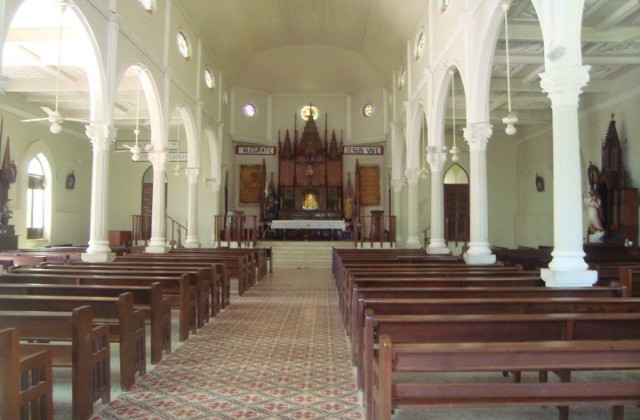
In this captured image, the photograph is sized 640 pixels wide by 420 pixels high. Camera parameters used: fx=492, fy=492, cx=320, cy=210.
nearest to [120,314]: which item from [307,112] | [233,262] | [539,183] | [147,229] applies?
[233,262]

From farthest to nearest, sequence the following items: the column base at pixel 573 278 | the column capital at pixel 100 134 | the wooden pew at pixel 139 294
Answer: the column capital at pixel 100 134
the column base at pixel 573 278
the wooden pew at pixel 139 294

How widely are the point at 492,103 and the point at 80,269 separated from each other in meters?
14.6

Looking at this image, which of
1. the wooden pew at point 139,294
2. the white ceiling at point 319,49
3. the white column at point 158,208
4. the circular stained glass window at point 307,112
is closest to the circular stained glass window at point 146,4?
the white ceiling at point 319,49

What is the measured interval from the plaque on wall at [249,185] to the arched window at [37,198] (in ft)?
28.1

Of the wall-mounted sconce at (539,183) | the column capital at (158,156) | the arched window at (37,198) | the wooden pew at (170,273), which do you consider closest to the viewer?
the wooden pew at (170,273)

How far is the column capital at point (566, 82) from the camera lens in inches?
246

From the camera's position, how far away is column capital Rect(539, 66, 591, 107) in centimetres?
625

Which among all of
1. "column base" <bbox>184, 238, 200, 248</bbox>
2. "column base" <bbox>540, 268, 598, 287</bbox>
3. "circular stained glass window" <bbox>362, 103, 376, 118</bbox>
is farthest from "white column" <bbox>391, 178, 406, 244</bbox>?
"column base" <bbox>540, 268, 598, 287</bbox>

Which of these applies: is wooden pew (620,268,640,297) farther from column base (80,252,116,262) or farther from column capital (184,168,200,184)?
column capital (184,168,200,184)

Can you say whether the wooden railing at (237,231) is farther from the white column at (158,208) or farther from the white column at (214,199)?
the white column at (158,208)

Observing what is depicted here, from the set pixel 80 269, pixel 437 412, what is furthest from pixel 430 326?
pixel 80 269

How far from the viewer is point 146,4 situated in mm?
12711

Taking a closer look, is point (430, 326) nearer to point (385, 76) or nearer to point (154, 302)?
point (154, 302)

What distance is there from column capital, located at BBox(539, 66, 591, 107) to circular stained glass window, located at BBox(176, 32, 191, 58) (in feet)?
39.5
